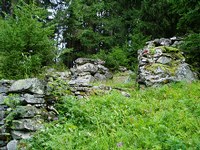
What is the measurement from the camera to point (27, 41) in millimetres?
9375

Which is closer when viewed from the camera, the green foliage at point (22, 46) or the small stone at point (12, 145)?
the small stone at point (12, 145)

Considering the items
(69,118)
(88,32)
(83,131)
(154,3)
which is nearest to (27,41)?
(69,118)

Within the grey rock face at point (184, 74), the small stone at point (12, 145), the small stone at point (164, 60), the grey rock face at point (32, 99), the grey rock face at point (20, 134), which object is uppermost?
the small stone at point (164, 60)

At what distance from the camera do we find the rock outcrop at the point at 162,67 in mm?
8484

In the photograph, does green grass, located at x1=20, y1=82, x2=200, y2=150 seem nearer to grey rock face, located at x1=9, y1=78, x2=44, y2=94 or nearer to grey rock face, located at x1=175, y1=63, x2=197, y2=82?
grey rock face, located at x1=9, y1=78, x2=44, y2=94

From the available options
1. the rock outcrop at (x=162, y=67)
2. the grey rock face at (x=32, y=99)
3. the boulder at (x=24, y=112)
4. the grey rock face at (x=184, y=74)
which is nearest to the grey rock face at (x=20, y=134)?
the boulder at (x=24, y=112)

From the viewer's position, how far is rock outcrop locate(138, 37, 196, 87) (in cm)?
848

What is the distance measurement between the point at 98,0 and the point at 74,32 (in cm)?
370

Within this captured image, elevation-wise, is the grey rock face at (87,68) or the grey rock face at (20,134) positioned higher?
the grey rock face at (87,68)

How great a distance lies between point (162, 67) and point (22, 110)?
527cm

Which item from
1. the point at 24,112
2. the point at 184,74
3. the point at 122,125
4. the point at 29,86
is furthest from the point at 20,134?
the point at 184,74

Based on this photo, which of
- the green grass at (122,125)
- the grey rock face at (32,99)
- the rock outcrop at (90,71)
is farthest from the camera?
the rock outcrop at (90,71)

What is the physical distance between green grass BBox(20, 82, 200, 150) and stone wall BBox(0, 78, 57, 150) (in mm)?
286

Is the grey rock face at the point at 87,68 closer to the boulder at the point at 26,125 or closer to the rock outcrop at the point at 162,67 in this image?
the rock outcrop at the point at 162,67
